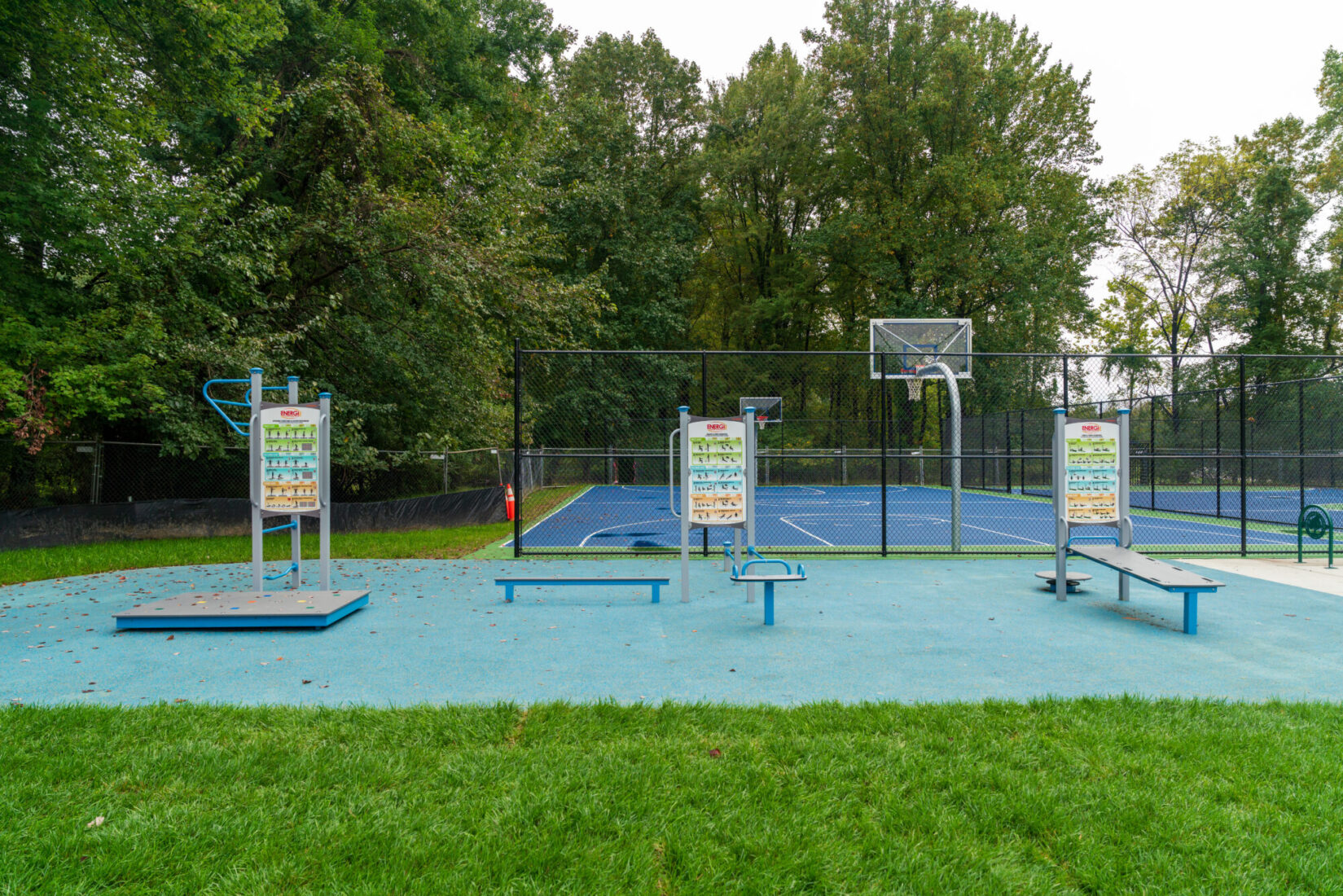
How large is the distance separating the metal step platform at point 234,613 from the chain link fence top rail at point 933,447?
3882 mm

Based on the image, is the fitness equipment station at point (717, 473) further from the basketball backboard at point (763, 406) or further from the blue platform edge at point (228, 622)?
the basketball backboard at point (763, 406)

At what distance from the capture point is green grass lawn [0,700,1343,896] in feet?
7.95

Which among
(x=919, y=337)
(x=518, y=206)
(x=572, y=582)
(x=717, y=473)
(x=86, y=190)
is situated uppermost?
(x=518, y=206)

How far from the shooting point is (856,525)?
15.2m

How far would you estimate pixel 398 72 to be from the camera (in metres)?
17.7

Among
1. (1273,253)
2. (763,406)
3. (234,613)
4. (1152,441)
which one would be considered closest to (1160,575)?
(234,613)

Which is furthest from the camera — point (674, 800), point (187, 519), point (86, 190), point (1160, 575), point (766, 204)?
point (766, 204)

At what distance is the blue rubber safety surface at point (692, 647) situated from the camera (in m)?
4.44

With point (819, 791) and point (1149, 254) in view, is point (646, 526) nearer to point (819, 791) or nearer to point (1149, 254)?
point (819, 791)

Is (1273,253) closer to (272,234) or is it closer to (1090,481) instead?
(1090,481)

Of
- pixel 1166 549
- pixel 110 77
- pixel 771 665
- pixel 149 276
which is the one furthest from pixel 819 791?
pixel 110 77

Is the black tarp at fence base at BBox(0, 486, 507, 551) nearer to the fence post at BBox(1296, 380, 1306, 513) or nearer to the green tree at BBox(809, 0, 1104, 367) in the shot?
the fence post at BBox(1296, 380, 1306, 513)

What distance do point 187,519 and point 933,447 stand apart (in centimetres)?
2320

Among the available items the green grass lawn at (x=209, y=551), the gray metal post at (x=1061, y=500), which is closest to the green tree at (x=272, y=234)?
the green grass lawn at (x=209, y=551)
